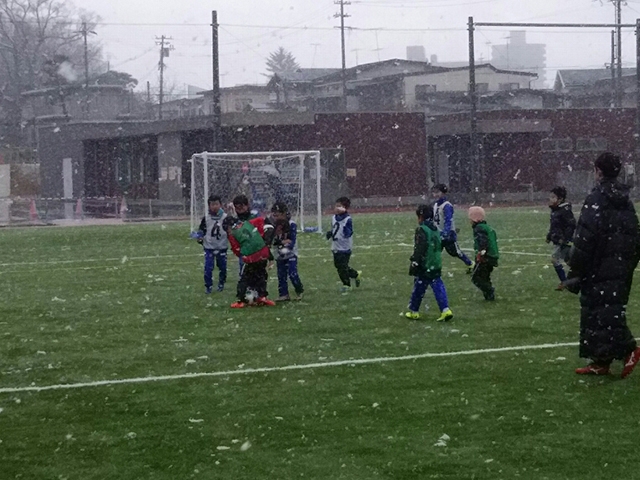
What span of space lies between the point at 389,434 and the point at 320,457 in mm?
727

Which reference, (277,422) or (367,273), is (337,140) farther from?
(277,422)

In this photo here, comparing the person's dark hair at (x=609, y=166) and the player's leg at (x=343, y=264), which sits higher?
the person's dark hair at (x=609, y=166)

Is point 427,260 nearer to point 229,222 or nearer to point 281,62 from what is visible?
point 229,222

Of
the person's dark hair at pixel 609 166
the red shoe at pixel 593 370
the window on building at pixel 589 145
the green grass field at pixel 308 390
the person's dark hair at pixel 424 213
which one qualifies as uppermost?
the window on building at pixel 589 145

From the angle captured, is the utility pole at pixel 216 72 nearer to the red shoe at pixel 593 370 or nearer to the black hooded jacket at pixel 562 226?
the black hooded jacket at pixel 562 226

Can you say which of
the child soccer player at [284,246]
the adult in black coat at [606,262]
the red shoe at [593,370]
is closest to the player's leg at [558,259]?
the child soccer player at [284,246]

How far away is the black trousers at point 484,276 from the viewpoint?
49.0 feet

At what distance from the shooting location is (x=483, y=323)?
13109mm

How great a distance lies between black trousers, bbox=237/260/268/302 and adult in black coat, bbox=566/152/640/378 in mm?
6314

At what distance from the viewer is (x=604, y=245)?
30.6ft

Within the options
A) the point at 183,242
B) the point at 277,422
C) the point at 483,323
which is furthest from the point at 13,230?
the point at 277,422

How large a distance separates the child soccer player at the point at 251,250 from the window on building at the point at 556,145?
156 ft

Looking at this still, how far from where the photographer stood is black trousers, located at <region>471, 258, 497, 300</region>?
587 inches

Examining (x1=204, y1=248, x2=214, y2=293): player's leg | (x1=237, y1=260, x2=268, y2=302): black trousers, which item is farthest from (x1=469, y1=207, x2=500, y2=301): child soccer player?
(x1=204, y1=248, x2=214, y2=293): player's leg
